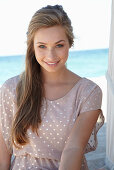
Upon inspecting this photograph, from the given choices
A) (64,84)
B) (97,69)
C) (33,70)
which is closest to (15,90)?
(33,70)

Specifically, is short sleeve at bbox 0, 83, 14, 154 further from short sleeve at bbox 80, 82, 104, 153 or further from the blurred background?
the blurred background

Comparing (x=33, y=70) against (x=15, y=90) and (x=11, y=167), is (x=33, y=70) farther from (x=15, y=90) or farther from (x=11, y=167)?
(x=11, y=167)

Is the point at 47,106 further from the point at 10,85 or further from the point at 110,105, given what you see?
the point at 110,105

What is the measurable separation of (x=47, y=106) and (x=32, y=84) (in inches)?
6.9

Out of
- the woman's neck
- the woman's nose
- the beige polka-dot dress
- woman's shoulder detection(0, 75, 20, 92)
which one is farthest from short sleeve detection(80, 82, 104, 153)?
woman's shoulder detection(0, 75, 20, 92)

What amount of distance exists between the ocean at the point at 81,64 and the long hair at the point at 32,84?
1369 centimetres

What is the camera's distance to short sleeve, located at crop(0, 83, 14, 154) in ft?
6.70

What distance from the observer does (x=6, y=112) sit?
2.05 m

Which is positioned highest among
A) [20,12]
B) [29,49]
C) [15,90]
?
[29,49]

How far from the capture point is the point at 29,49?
2.04 metres

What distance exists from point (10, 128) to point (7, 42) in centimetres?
2389

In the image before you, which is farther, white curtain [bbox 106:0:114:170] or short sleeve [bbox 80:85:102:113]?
white curtain [bbox 106:0:114:170]

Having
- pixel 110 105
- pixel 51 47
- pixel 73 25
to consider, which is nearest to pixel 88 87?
pixel 51 47

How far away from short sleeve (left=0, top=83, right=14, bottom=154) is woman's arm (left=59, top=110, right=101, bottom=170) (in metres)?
0.44
